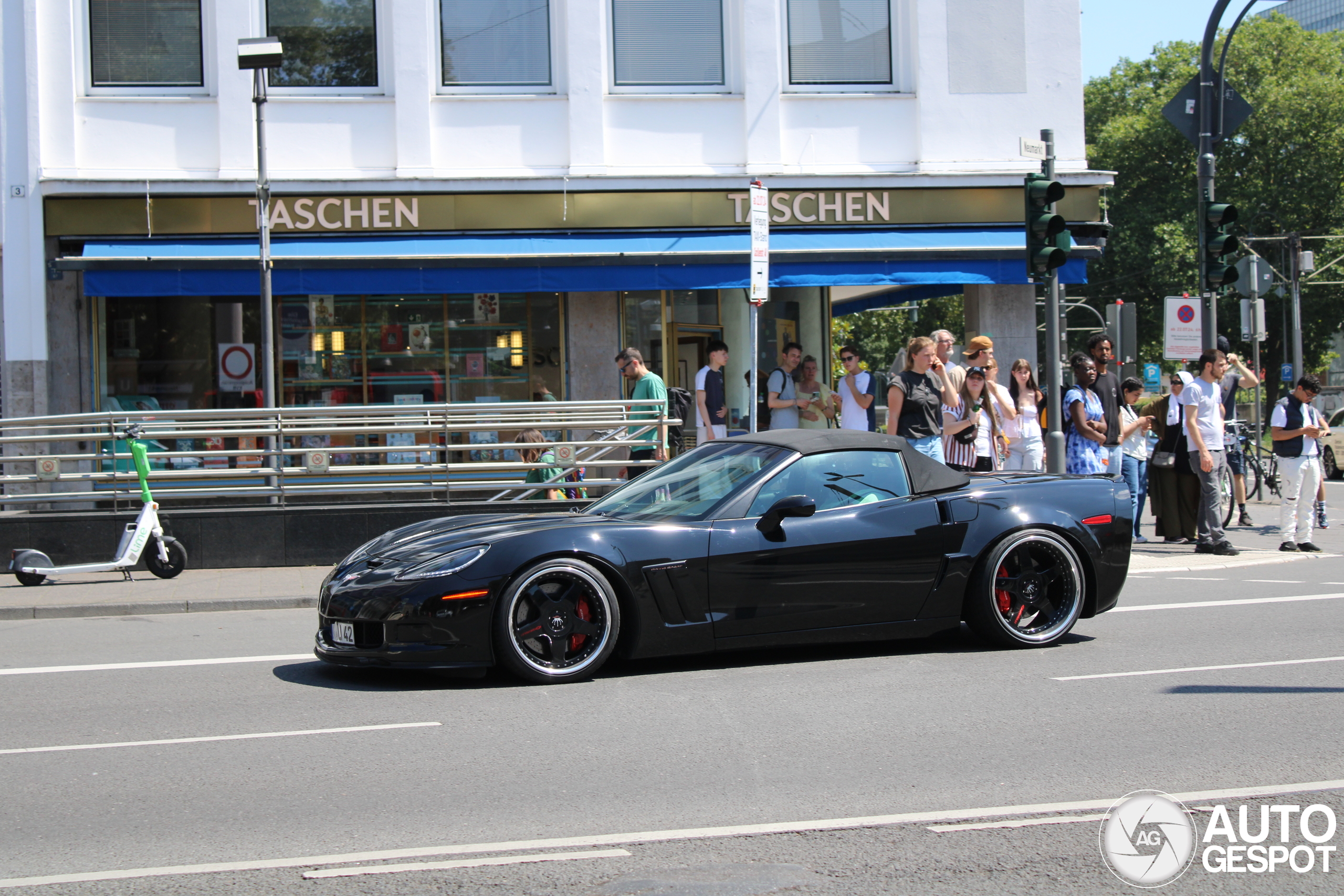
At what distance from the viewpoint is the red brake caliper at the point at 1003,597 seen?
7449mm

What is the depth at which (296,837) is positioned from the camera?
14.0 ft

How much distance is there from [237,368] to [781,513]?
1200cm

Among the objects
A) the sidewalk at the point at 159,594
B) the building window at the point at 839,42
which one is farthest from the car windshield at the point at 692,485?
the building window at the point at 839,42

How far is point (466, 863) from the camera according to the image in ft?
13.0

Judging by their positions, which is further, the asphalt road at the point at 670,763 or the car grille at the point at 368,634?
the car grille at the point at 368,634

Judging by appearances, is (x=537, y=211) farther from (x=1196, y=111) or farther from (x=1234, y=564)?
(x=1234, y=564)

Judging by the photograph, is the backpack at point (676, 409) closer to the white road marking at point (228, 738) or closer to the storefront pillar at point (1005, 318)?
the storefront pillar at point (1005, 318)

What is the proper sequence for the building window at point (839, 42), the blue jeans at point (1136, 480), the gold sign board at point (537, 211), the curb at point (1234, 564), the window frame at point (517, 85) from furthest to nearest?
1. the building window at point (839, 42)
2. the window frame at point (517, 85)
3. the gold sign board at point (537, 211)
4. the blue jeans at point (1136, 480)
5. the curb at point (1234, 564)

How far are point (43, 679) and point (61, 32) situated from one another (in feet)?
39.4

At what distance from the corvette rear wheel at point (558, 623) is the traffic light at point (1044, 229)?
7277 mm

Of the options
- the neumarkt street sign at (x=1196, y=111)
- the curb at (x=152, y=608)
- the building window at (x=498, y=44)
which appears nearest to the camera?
the curb at (x=152, y=608)

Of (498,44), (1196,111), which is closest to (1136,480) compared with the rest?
(1196,111)

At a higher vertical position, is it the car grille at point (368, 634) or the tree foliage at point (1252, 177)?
the tree foliage at point (1252, 177)

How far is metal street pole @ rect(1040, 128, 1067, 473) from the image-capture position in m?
12.2
